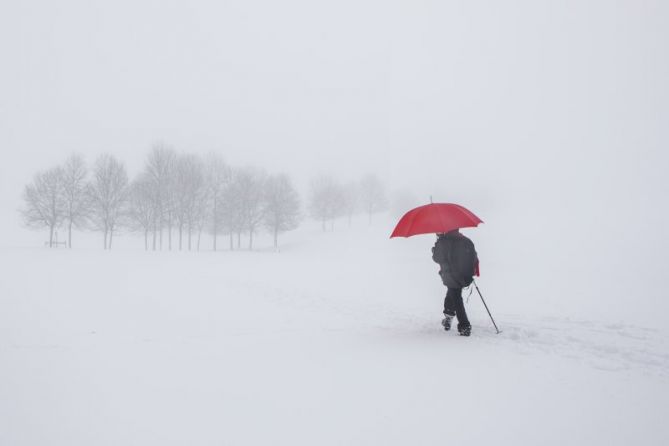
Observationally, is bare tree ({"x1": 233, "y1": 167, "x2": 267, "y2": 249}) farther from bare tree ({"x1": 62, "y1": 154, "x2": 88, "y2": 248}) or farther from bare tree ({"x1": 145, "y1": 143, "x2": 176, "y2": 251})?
bare tree ({"x1": 62, "y1": 154, "x2": 88, "y2": 248})

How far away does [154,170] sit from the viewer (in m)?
37.8

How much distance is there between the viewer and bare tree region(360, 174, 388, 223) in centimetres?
7312

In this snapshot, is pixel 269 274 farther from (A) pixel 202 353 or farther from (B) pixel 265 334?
(A) pixel 202 353

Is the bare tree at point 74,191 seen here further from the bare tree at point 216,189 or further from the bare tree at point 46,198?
the bare tree at point 216,189

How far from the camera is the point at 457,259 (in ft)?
22.2

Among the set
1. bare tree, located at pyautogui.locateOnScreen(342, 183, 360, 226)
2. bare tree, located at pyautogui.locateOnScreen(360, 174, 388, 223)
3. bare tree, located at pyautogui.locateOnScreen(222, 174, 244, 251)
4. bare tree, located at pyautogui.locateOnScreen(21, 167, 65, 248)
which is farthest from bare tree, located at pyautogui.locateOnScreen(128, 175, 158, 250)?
bare tree, located at pyautogui.locateOnScreen(360, 174, 388, 223)

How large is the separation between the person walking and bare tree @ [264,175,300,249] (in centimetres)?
3830

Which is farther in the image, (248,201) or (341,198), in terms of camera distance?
(341,198)

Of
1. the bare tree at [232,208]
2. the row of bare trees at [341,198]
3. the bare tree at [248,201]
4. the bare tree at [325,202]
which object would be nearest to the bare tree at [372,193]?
the row of bare trees at [341,198]

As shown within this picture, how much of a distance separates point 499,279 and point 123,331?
13613 millimetres

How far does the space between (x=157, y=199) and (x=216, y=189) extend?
7.04m

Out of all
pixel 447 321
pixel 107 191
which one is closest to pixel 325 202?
pixel 107 191

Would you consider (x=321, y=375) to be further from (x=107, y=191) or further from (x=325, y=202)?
(x=325, y=202)

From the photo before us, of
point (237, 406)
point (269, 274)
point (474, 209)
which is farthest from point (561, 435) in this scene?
point (474, 209)
